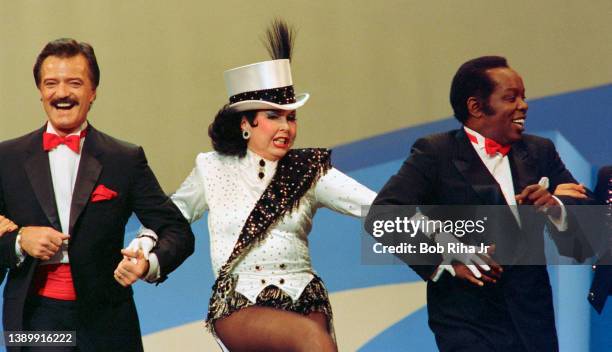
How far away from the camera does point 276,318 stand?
406 cm

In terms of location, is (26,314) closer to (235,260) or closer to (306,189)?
(235,260)

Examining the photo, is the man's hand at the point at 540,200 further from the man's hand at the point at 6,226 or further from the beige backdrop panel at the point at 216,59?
the man's hand at the point at 6,226

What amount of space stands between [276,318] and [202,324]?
0.67m

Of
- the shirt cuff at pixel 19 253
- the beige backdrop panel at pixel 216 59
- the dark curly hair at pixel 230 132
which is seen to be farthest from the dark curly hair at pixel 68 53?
the shirt cuff at pixel 19 253

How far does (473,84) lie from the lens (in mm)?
4441

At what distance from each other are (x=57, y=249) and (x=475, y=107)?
1682 millimetres

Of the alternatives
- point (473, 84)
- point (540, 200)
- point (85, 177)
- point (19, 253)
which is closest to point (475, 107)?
point (473, 84)

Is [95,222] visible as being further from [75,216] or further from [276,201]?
[276,201]

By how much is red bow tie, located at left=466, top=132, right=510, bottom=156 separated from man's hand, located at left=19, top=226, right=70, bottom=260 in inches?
62.8

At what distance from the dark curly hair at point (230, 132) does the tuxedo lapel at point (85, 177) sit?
46 centimetres

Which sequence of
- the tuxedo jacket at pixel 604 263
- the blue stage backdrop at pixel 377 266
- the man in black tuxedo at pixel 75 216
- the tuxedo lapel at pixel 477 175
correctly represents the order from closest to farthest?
1. the man in black tuxedo at pixel 75 216
2. the tuxedo lapel at pixel 477 175
3. the tuxedo jacket at pixel 604 263
4. the blue stage backdrop at pixel 377 266

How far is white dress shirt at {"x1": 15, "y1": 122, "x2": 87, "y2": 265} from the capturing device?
4109mm

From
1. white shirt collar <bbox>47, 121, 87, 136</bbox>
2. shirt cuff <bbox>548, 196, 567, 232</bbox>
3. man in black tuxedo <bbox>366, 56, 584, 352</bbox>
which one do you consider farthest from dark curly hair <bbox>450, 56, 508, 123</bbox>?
white shirt collar <bbox>47, 121, 87, 136</bbox>

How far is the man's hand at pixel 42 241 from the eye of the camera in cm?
397
